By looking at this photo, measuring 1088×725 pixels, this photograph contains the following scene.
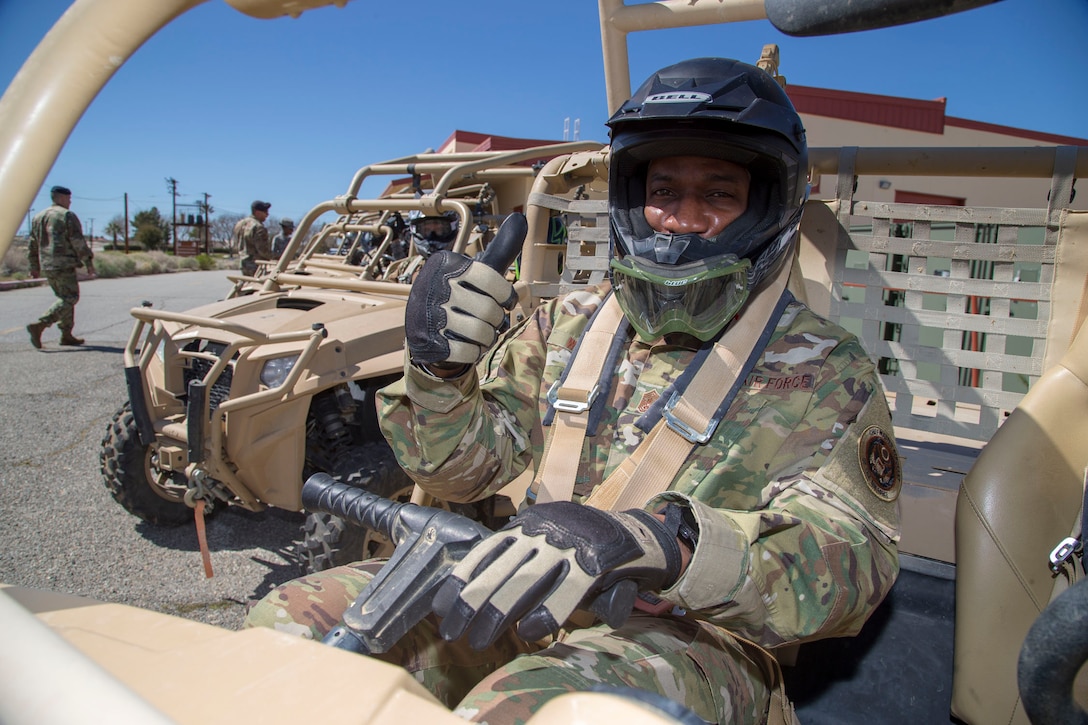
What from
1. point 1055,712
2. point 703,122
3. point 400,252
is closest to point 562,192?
point 703,122

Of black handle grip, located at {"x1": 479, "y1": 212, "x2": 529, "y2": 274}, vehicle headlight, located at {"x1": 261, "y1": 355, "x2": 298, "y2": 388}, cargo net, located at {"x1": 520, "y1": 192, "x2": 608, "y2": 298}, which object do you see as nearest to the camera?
black handle grip, located at {"x1": 479, "y1": 212, "x2": 529, "y2": 274}

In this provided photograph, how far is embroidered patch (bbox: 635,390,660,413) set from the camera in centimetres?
163

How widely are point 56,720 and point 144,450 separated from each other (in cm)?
320

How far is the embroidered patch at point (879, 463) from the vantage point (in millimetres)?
1332

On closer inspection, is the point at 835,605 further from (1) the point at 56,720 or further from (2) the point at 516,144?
(2) the point at 516,144

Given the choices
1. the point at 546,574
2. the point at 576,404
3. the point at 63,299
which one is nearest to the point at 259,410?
the point at 576,404

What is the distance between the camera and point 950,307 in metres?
1.91

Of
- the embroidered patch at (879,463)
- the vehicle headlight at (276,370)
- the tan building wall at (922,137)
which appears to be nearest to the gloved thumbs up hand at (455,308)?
the embroidered patch at (879,463)

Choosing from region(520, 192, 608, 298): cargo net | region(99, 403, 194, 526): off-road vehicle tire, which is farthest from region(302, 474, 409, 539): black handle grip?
region(99, 403, 194, 526): off-road vehicle tire

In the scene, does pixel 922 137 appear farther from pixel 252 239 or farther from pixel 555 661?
pixel 555 661

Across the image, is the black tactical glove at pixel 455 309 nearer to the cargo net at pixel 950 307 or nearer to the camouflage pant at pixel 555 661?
the camouflage pant at pixel 555 661

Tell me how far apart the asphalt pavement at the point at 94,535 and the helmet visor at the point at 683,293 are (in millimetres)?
2230

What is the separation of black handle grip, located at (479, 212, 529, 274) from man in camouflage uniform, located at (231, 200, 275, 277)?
1009cm

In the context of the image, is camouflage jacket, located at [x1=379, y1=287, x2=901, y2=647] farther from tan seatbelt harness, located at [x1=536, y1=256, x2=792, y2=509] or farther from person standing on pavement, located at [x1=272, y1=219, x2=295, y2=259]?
person standing on pavement, located at [x1=272, y1=219, x2=295, y2=259]
